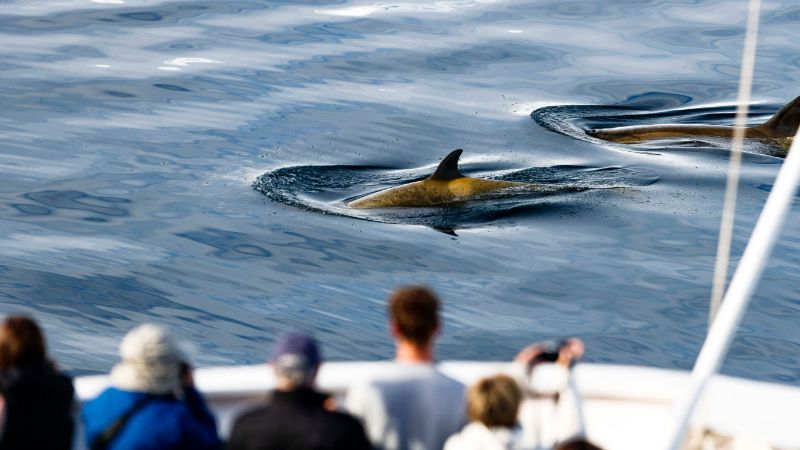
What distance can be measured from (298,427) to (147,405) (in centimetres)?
68

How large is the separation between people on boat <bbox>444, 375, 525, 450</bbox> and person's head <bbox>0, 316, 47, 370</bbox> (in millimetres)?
1803

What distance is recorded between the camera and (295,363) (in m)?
5.32

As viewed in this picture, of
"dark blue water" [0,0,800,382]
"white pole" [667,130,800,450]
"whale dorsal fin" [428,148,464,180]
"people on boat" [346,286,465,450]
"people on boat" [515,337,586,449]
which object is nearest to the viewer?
"people on boat" [346,286,465,450]

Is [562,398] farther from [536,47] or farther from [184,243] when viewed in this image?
[536,47]

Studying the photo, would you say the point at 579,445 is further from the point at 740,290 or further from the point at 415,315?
the point at 740,290

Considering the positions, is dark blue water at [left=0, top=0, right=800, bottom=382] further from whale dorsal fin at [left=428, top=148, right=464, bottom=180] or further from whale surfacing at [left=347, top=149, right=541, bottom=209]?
whale dorsal fin at [left=428, top=148, right=464, bottom=180]

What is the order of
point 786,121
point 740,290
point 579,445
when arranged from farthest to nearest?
point 786,121, point 740,290, point 579,445

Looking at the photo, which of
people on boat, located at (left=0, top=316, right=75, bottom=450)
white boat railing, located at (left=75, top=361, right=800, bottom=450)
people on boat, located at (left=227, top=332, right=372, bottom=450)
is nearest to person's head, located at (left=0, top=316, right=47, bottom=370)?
people on boat, located at (left=0, top=316, right=75, bottom=450)

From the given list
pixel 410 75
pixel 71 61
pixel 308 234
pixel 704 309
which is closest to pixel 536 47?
Answer: pixel 410 75

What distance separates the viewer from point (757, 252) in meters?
6.00

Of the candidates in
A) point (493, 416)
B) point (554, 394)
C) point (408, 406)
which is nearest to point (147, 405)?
point (408, 406)

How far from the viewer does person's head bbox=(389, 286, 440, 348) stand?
560 centimetres

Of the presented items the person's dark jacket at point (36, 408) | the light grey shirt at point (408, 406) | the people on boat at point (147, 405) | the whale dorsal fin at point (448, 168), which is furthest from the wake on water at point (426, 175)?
the people on boat at point (147, 405)

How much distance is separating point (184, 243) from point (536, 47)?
1154cm
